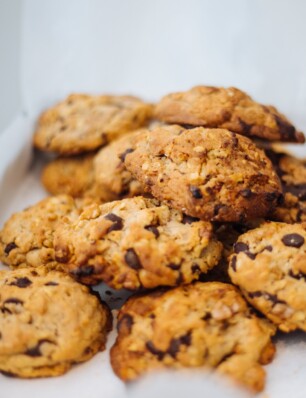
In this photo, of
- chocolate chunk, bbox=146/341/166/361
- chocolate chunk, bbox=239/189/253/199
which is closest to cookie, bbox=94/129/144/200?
chocolate chunk, bbox=239/189/253/199

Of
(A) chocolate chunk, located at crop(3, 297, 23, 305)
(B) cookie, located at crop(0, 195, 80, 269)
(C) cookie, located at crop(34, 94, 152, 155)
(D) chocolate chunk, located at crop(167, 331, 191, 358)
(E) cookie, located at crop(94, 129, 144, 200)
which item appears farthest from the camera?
(C) cookie, located at crop(34, 94, 152, 155)

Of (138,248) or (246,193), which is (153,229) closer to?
(138,248)

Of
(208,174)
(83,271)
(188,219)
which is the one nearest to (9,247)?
(83,271)

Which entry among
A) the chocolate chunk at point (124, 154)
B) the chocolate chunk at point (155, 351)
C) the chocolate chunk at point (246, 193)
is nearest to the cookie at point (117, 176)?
the chocolate chunk at point (124, 154)

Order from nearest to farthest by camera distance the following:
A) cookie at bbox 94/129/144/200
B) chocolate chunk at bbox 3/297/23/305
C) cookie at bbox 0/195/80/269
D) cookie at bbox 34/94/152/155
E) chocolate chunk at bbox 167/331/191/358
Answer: chocolate chunk at bbox 167/331/191/358, chocolate chunk at bbox 3/297/23/305, cookie at bbox 0/195/80/269, cookie at bbox 94/129/144/200, cookie at bbox 34/94/152/155

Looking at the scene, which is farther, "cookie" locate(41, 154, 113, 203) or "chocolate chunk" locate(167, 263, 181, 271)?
"cookie" locate(41, 154, 113, 203)

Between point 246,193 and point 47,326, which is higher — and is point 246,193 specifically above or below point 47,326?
above

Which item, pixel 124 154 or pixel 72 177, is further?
pixel 72 177

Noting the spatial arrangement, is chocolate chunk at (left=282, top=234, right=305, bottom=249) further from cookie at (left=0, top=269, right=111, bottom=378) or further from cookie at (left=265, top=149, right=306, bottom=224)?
cookie at (left=0, top=269, right=111, bottom=378)

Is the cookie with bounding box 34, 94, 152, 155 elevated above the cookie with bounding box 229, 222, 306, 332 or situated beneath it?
elevated above
